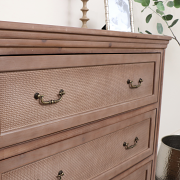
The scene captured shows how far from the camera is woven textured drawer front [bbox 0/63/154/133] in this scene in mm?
581

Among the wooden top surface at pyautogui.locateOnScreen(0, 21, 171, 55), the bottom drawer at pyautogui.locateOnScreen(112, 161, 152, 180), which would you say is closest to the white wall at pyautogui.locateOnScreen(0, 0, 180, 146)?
the wooden top surface at pyautogui.locateOnScreen(0, 21, 171, 55)

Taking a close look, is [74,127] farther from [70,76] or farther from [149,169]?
[149,169]

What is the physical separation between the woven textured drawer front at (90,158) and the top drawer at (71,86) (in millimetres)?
102

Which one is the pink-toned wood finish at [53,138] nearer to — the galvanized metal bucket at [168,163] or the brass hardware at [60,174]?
the brass hardware at [60,174]

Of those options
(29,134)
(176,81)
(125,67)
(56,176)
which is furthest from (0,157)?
(176,81)

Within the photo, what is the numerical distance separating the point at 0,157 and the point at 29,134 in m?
0.09

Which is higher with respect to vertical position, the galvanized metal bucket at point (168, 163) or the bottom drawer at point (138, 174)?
the bottom drawer at point (138, 174)

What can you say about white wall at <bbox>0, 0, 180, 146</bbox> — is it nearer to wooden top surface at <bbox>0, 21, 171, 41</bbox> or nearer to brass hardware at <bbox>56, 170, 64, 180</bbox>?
wooden top surface at <bbox>0, 21, 171, 41</bbox>

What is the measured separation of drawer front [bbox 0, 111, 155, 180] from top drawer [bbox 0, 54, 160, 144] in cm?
A: 9

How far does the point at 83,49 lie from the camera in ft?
2.35

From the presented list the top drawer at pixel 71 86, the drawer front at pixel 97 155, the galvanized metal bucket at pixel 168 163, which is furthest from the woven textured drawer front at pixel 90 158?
the galvanized metal bucket at pixel 168 163

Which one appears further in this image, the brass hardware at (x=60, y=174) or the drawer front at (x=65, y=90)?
the brass hardware at (x=60, y=174)

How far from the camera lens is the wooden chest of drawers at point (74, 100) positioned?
583 millimetres

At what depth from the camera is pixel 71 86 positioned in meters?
0.72
